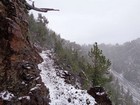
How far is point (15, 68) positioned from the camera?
83.0 feet

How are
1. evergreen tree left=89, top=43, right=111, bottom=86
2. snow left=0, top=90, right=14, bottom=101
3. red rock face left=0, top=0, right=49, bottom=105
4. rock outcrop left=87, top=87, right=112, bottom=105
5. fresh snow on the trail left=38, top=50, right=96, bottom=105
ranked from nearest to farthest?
snow left=0, top=90, right=14, bottom=101 < red rock face left=0, top=0, right=49, bottom=105 < fresh snow on the trail left=38, top=50, right=96, bottom=105 < rock outcrop left=87, top=87, right=112, bottom=105 < evergreen tree left=89, top=43, right=111, bottom=86

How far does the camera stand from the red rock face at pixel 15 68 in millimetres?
23766

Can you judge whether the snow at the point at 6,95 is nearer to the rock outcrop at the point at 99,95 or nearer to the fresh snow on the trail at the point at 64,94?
the fresh snow on the trail at the point at 64,94

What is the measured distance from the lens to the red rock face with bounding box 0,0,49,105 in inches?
936

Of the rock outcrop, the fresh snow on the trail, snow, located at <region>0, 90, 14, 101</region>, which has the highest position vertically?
snow, located at <region>0, 90, 14, 101</region>

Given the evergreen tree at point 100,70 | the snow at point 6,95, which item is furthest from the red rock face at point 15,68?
the evergreen tree at point 100,70

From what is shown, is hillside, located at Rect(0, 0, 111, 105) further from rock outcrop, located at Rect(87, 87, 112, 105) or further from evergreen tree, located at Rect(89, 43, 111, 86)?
evergreen tree, located at Rect(89, 43, 111, 86)

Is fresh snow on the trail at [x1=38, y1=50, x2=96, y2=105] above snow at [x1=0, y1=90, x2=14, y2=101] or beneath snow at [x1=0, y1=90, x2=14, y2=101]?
beneath

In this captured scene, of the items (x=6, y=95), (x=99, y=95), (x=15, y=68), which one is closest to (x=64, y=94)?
(x=99, y=95)

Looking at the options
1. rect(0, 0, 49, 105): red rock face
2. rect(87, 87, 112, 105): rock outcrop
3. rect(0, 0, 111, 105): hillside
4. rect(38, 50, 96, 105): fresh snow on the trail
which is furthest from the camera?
rect(87, 87, 112, 105): rock outcrop

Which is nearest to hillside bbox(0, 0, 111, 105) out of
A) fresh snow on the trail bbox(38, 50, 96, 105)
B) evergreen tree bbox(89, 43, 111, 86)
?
fresh snow on the trail bbox(38, 50, 96, 105)

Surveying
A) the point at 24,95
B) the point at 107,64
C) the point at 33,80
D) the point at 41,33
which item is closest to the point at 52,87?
the point at 33,80

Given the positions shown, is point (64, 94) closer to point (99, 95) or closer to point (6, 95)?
point (99, 95)

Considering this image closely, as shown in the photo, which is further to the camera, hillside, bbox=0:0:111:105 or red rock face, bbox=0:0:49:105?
hillside, bbox=0:0:111:105
